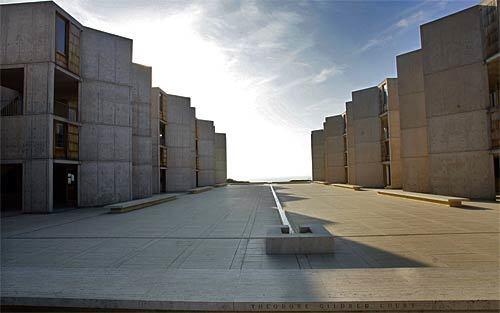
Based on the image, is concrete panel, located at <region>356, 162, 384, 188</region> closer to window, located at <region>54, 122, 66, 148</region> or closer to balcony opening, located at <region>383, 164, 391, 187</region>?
balcony opening, located at <region>383, 164, 391, 187</region>

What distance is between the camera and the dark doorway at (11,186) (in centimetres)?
1938

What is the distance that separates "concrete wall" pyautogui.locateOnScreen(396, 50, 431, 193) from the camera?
23375 millimetres

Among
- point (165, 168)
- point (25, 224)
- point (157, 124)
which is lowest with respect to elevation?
point (25, 224)

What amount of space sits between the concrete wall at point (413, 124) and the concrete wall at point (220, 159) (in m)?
37.3

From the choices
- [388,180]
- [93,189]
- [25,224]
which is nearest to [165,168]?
[93,189]

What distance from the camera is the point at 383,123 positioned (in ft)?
112

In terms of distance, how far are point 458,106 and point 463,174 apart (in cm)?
408

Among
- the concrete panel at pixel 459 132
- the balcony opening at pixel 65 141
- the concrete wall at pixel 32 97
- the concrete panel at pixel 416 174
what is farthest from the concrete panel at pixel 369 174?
the concrete wall at pixel 32 97

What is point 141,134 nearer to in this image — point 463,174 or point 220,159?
point 463,174

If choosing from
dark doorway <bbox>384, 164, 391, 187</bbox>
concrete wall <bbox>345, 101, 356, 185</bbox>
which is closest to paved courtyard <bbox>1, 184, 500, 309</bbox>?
dark doorway <bbox>384, 164, 391, 187</bbox>

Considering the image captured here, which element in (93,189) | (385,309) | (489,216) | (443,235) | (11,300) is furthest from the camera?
(93,189)

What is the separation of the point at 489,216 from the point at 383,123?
78.6 feet

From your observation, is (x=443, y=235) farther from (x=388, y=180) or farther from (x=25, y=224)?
(x=388, y=180)

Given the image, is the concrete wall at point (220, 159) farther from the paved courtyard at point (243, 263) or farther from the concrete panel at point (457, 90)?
the paved courtyard at point (243, 263)
